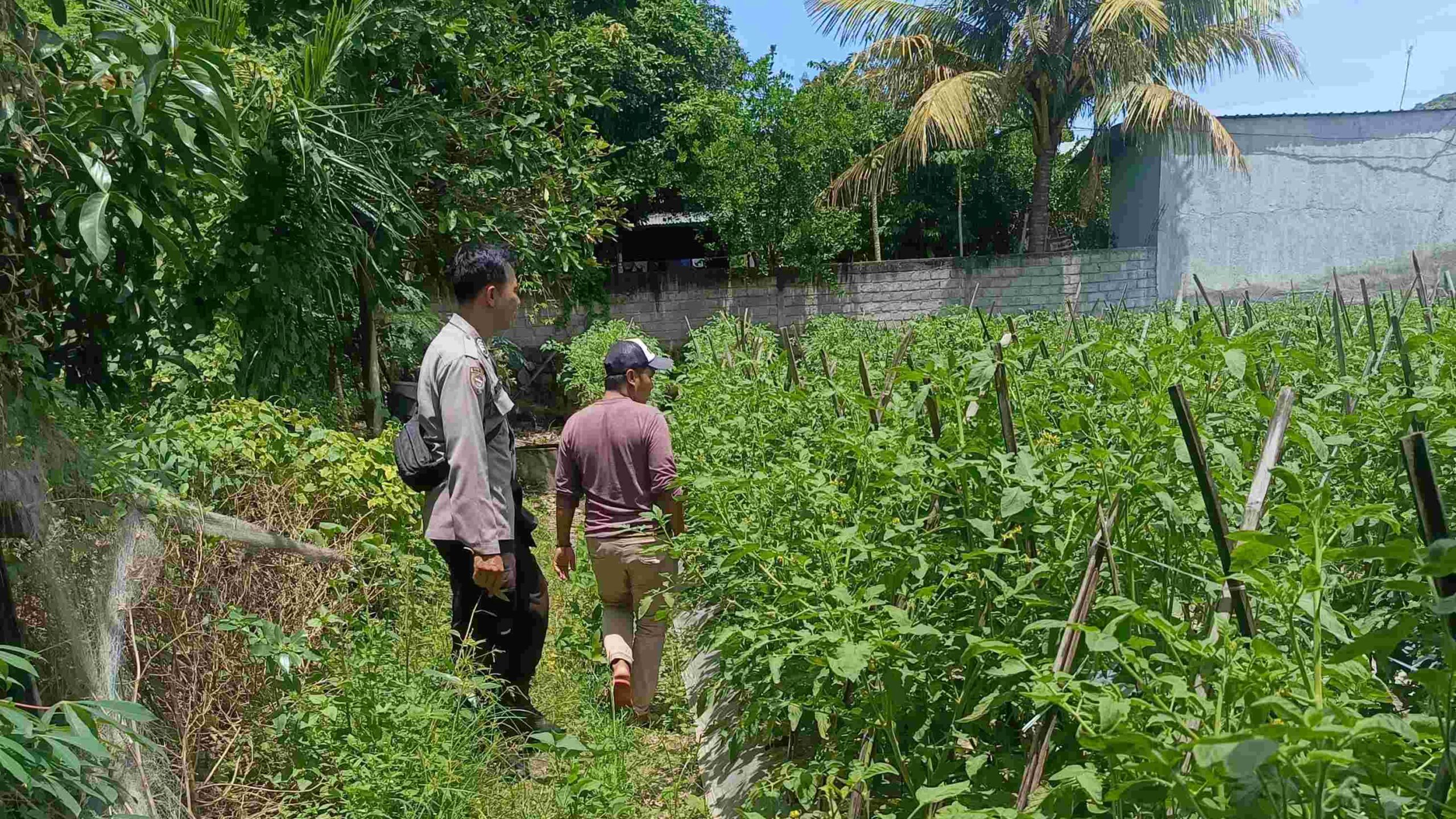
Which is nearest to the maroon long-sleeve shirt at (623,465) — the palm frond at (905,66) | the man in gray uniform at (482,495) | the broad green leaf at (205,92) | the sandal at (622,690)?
the man in gray uniform at (482,495)

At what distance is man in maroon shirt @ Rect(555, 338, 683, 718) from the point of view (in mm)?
4289

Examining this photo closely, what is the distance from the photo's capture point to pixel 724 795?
11.8ft

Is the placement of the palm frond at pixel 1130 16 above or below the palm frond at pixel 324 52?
above

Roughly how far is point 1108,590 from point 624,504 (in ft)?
7.45

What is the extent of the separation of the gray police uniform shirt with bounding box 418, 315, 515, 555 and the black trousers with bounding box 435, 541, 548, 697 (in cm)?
11

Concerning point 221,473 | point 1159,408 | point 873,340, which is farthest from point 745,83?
point 1159,408

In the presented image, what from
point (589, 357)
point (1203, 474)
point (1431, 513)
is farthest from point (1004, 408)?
point (589, 357)

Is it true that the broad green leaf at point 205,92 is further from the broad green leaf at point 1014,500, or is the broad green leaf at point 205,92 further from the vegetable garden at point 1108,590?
the broad green leaf at point 1014,500

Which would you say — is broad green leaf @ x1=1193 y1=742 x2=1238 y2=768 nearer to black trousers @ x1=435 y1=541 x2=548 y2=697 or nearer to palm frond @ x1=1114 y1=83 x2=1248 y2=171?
black trousers @ x1=435 y1=541 x2=548 y2=697

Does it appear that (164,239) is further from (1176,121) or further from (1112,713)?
(1176,121)

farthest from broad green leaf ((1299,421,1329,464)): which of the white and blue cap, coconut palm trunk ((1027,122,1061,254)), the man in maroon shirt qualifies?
coconut palm trunk ((1027,122,1061,254))

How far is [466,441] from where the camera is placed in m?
3.53

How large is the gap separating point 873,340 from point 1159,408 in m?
10.5

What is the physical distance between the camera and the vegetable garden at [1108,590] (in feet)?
4.29
